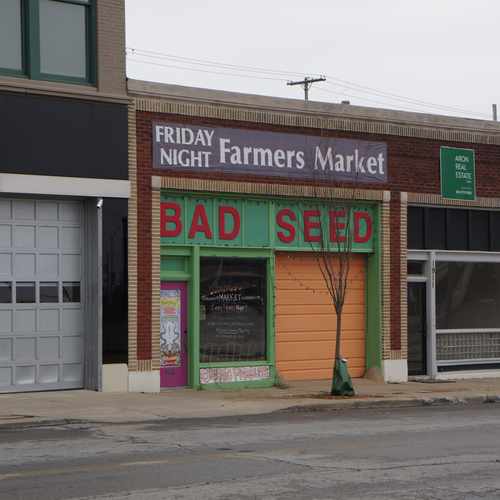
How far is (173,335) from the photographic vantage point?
21109 millimetres

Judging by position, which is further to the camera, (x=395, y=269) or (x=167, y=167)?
(x=395, y=269)

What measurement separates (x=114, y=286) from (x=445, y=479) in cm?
1058

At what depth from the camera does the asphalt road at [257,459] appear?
32.1 feet

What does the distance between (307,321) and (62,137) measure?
260 inches

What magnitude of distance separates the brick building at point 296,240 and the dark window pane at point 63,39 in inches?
42.7

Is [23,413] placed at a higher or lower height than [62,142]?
lower

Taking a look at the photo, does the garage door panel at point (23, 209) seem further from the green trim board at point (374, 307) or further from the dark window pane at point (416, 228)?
the dark window pane at point (416, 228)

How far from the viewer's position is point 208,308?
21.5 metres

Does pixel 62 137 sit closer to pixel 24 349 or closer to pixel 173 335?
pixel 24 349

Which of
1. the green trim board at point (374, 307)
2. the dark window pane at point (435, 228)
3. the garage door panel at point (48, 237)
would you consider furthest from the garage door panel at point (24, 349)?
the dark window pane at point (435, 228)

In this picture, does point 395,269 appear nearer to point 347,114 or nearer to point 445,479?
point 347,114

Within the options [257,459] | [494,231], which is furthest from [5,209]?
[494,231]

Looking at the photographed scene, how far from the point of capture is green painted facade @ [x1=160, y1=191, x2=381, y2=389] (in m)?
21.1

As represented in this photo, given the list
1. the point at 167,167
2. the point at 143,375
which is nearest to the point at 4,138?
the point at 167,167
